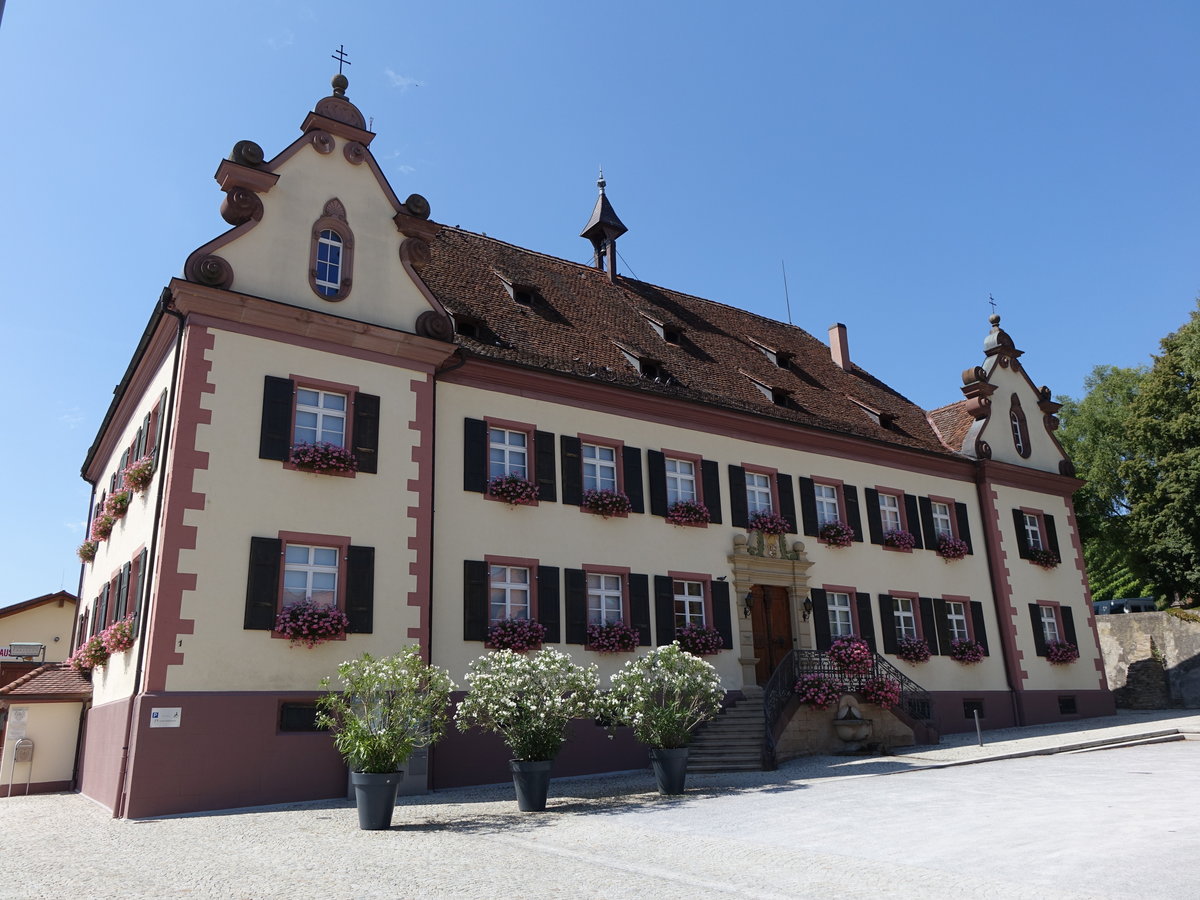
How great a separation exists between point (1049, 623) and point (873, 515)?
6.90 metres

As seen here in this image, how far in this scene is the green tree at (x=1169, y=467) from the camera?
31.5 meters

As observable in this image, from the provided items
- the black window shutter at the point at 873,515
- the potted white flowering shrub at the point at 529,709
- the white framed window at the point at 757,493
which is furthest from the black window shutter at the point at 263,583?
the black window shutter at the point at 873,515

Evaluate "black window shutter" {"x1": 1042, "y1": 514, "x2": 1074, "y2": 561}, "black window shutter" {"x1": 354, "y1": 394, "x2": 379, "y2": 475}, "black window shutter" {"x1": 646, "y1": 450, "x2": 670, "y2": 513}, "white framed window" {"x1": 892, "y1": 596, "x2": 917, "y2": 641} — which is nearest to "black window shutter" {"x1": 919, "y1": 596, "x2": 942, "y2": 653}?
"white framed window" {"x1": 892, "y1": 596, "x2": 917, "y2": 641}

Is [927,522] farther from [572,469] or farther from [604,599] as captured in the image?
[572,469]

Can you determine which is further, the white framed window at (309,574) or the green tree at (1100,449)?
the green tree at (1100,449)

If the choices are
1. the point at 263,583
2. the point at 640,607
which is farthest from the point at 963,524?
the point at 263,583

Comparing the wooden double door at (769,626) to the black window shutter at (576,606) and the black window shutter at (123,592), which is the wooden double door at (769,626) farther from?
the black window shutter at (123,592)

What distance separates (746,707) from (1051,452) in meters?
15.3

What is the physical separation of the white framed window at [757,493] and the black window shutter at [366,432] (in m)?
8.55

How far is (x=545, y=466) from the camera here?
18.0 m

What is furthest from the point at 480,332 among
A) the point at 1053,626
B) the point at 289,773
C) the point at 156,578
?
the point at 1053,626

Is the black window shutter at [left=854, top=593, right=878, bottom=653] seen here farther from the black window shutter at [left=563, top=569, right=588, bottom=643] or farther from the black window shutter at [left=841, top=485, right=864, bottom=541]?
the black window shutter at [left=563, top=569, right=588, bottom=643]

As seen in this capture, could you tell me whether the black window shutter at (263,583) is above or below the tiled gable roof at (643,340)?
below

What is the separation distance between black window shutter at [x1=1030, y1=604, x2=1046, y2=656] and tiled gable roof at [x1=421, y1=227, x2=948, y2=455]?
4.81 metres
